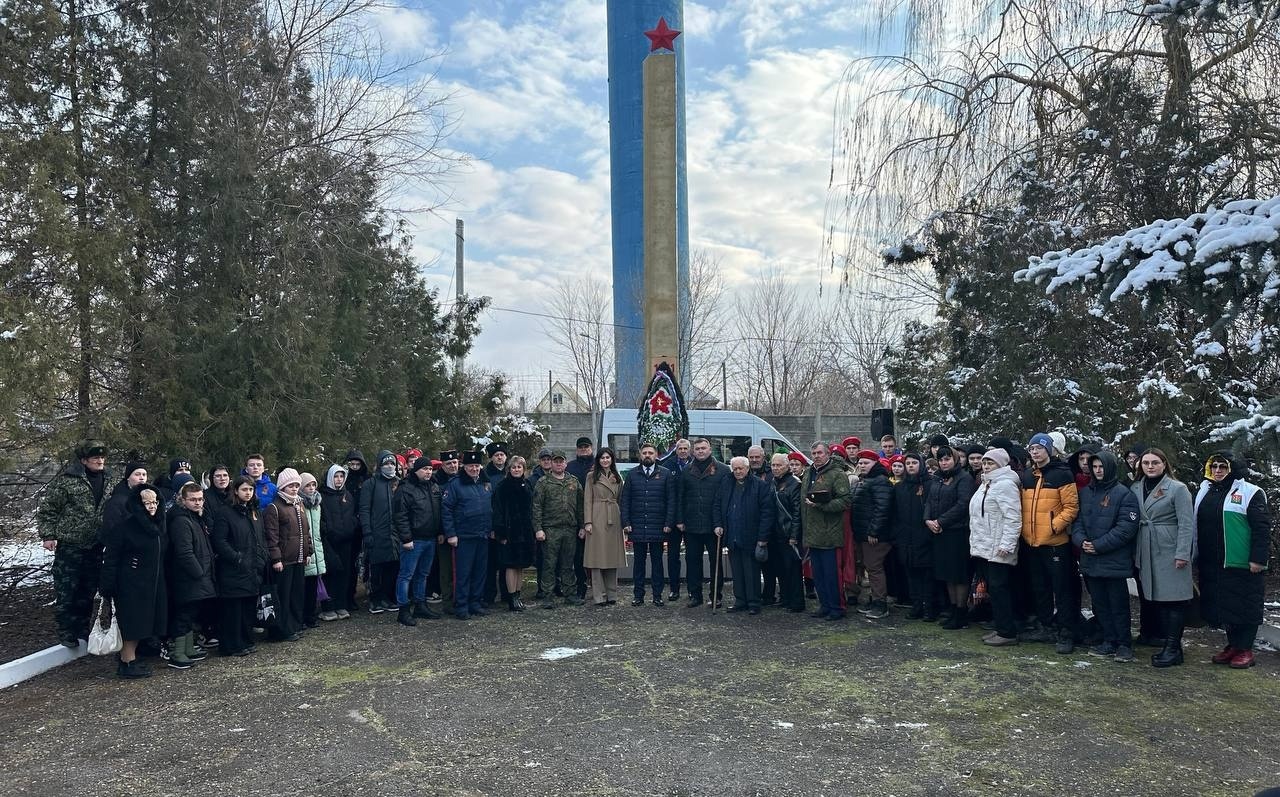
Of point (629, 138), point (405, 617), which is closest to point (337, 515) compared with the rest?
point (405, 617)

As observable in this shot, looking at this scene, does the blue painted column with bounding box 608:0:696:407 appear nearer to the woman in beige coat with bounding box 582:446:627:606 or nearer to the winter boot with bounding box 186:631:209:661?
the woman in beige coat with bounding box 582:446:627:606

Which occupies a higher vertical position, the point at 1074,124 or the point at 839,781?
the point at 1074,124

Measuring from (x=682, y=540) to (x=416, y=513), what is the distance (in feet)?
9.26

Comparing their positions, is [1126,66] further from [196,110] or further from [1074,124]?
[196,110]

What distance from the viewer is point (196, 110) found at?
35.0ft

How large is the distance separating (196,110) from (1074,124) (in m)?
9.57

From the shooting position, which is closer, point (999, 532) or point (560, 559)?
point (999, 532)

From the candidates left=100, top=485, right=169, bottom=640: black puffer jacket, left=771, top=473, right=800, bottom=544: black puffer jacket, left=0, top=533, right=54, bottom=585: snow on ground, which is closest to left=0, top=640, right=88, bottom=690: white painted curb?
left=100, top=485, right=169, bottom=640: black puffer jacket

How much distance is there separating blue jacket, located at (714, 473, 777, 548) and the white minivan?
789cm

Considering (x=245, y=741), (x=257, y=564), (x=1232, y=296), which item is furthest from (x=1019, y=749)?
(x=257, y=564)

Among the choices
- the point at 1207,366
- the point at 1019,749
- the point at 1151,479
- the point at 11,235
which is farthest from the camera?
the point at 1207,366

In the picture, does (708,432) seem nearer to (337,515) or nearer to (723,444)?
(723,444)

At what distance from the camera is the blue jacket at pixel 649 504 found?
9.58 metres

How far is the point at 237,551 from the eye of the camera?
7.49m
